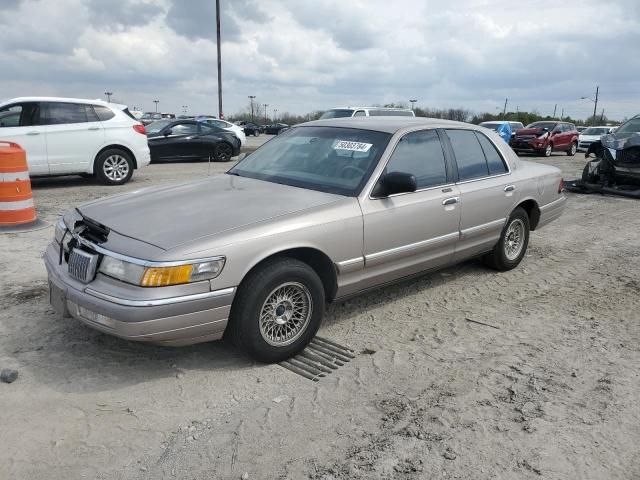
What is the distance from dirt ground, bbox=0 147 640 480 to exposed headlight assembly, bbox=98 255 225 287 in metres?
0.69

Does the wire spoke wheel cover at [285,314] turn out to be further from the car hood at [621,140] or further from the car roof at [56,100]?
the car hood at [621,140]

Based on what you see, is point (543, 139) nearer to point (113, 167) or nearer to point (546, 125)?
point (546, 125)

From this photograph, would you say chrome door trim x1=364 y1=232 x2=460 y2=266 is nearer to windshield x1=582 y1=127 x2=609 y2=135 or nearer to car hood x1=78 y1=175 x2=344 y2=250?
car hood x1=78 y1=175 x2=344 y2=250

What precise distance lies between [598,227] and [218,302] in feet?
22.8

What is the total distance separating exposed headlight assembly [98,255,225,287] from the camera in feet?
10.3

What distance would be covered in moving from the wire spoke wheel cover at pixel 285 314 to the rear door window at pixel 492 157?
2.61m

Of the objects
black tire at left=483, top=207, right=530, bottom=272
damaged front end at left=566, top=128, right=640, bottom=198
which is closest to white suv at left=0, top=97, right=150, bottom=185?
black tire at left=483, top=207, right=530, bottom=272

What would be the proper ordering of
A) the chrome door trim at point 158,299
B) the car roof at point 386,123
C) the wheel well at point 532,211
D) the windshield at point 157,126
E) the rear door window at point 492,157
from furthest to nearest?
the windshield at point 157,126 < the wheel well at point 532,211 < the rear door window at point 492,157 < the car roof at point 386,123 < the chrome door trim at point 158,299

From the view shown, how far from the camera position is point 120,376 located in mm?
3484

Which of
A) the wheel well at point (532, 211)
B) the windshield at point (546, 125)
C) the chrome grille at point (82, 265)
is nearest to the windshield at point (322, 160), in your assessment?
the chrome grille at point (82, 265)

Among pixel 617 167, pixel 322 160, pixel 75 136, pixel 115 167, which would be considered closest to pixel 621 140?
pixel 617 167

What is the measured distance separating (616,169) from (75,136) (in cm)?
1053

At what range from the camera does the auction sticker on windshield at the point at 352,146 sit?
442cm

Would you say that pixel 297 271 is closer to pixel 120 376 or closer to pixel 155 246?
pixel 155 246
